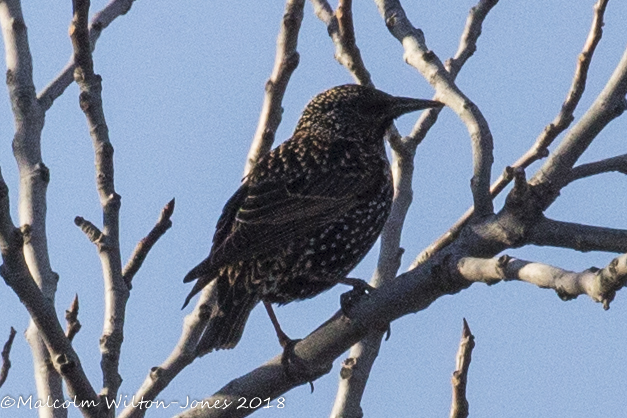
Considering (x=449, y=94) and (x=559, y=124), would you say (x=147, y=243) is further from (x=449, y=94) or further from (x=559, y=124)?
(x=559, y=124)

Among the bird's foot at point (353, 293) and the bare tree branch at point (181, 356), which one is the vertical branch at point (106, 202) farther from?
the bird's foot at point (353, 293)

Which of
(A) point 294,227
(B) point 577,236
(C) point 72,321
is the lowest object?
(B) point 577,236

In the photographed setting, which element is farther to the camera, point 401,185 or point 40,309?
point 401,185

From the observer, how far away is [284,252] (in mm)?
5738

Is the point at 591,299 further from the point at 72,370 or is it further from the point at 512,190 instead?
the point at 72,370

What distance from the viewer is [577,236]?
407cm

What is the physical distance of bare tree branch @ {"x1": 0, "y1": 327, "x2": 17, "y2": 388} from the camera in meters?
4.78

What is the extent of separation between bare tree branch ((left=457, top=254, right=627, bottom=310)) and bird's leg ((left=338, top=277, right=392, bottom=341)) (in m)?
0.89

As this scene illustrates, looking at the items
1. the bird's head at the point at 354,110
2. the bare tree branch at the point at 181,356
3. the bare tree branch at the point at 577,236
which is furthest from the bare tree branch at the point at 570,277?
the bird's head at the point at 354,110

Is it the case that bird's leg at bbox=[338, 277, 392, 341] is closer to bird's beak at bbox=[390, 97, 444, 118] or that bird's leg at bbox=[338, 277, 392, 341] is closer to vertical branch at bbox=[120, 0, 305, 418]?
vertical branch at bbox=[120, 0, 305, 418]

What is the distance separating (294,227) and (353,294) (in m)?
0.89

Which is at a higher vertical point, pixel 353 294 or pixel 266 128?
pixel 266 128

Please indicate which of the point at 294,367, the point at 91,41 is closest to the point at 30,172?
the point at 91,41

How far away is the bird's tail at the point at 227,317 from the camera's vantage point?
5117 millimetres
